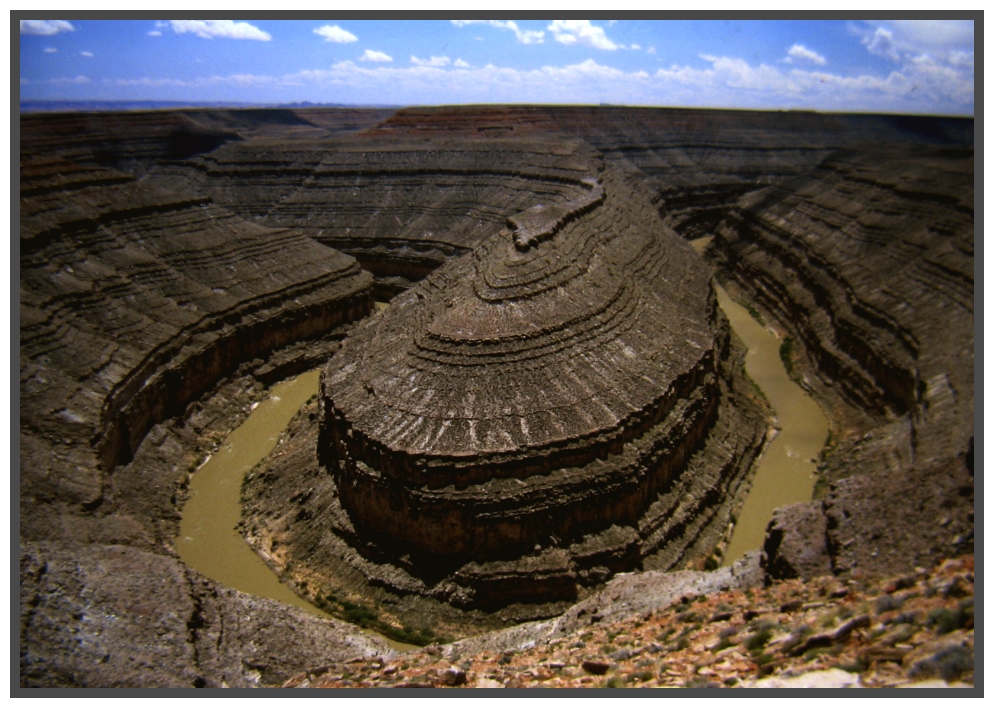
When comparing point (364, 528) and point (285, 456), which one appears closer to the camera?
point (364, 528)

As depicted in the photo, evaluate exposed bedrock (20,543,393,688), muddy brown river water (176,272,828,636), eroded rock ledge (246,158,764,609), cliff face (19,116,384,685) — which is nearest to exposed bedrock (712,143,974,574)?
muddy brown river water (176,272,828,636)

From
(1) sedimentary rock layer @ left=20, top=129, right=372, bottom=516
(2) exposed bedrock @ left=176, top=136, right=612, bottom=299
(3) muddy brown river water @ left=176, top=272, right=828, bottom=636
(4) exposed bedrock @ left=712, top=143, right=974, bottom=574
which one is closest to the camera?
(4) exposed bedrock @ left=712, top=143, right=974, bottom=574

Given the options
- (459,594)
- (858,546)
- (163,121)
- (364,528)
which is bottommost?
(459,594)

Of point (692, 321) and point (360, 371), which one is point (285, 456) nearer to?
point (360, 371)

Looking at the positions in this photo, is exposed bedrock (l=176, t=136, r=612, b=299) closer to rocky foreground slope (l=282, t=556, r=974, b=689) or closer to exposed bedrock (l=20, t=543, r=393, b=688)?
exposed bedrock (l=20, t=543, r=393, b=688)

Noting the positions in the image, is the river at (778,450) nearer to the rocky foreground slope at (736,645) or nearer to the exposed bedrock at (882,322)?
the exposed bedrock at (882,322)

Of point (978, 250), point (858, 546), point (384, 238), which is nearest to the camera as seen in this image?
point (858, 546)

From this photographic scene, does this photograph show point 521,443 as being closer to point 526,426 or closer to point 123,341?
point 526,426

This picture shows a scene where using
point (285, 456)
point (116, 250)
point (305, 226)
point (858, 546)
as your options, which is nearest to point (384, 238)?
point (305, 226)
